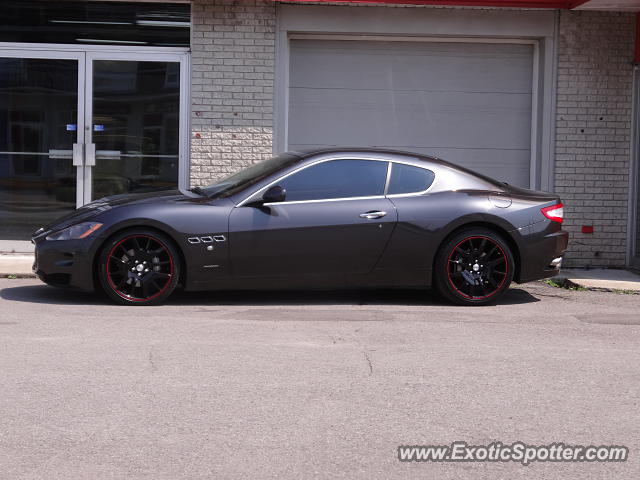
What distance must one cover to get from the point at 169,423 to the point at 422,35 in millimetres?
8466

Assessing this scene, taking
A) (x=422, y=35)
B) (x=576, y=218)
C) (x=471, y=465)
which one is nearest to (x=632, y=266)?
(x=576, y=218)

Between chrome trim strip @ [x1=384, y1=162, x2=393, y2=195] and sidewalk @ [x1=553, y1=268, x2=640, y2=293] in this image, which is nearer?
chrome trim strip @ [x1=384, y1=162, x2=393, y2=195]

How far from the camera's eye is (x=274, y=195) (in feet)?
28.1

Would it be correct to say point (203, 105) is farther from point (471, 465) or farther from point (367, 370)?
point (471, 465)

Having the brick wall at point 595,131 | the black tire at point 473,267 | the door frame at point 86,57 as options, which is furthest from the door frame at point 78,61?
the brick wall at point 595,131

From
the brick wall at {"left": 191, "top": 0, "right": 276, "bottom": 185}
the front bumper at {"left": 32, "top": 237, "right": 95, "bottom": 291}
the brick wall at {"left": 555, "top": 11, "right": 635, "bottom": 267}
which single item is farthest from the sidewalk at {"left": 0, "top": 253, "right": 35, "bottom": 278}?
the brick wall at {"left": 555, "top": 11, "right": 635, "bottom": 267}

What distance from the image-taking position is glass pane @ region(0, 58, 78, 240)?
12.1 m

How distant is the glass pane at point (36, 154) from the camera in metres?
12.1

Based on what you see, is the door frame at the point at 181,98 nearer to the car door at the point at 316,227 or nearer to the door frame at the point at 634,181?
the car door at the point at 316,227

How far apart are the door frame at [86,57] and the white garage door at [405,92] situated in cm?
141

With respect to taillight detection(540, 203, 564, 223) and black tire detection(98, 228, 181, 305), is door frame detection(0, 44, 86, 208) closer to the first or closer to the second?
black tire detection(98, 228, 181, 305)

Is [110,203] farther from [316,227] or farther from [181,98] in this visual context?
[181,98]

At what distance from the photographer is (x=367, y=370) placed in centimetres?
620

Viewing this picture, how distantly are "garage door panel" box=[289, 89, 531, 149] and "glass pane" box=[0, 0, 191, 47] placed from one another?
1.89 m
